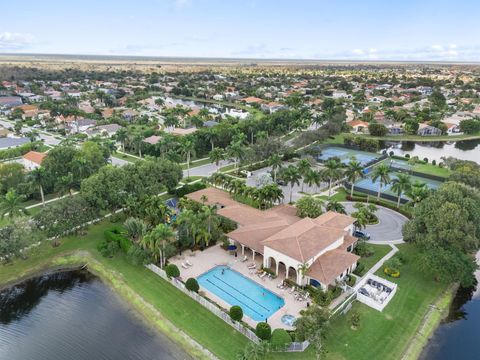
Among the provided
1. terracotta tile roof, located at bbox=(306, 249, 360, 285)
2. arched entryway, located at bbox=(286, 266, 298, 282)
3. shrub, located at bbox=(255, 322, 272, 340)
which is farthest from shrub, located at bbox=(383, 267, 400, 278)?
shrub, located at bbox=(255, 322, 272, 340)

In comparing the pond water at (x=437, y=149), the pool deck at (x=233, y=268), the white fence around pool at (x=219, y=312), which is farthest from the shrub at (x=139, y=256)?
the pond water at (x=437, y=149)

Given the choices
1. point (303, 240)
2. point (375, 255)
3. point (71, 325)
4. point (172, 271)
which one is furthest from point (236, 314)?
point (375, 255)

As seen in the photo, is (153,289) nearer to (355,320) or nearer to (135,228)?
(135,228)

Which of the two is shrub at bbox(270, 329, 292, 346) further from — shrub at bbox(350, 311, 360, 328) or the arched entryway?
the arched entryway

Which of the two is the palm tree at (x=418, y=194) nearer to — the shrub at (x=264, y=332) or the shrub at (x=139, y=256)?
the shrub at (x=264, y=332)

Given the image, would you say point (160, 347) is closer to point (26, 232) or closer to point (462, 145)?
point (26, 232)

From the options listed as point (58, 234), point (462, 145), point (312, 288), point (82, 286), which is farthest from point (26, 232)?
point (462, 145)
